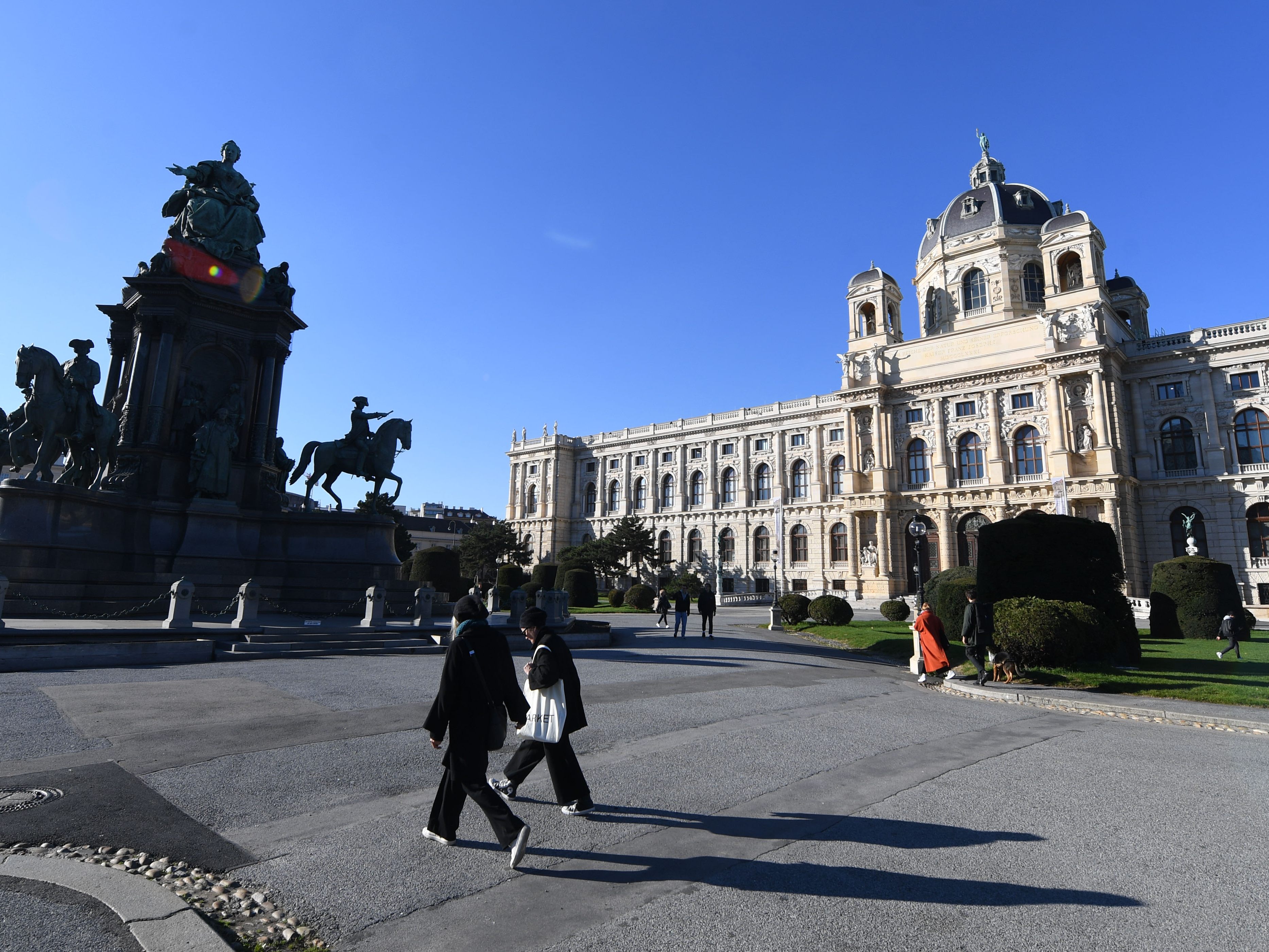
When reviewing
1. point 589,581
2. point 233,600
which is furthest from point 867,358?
point 233,600

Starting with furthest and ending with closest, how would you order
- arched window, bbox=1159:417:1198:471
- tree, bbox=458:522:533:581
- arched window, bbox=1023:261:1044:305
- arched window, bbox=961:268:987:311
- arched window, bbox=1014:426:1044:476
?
1. tree, bbox=458:522:533:581
2. arched window, bbox=961:268:987:311
3. arched window, bbox=1023:261:1044:305
4. arched window, bbox=1014:426:1044:476
5. arched window, bbox=1159:417:1198:471

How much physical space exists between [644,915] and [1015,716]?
337 inches

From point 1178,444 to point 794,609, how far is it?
3185 cm

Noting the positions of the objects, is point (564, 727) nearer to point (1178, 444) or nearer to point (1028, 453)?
point (1028, 453)

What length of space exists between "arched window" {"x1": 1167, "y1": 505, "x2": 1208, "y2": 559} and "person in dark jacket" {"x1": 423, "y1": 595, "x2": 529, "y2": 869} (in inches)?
1972

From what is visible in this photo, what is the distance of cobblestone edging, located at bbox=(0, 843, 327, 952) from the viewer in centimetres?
323

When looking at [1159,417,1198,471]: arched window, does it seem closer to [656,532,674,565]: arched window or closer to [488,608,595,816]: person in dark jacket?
[656,532,674,565]: arched window

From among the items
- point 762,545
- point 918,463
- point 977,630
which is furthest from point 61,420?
point 762,545

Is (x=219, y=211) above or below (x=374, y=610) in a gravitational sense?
above

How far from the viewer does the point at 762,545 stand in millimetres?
66000

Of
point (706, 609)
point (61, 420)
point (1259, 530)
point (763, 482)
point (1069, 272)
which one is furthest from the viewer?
point (763, 482)

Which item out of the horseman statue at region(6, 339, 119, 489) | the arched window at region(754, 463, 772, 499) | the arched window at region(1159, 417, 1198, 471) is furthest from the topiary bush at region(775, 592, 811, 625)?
the arched window at region(754, 463, 772, 499)

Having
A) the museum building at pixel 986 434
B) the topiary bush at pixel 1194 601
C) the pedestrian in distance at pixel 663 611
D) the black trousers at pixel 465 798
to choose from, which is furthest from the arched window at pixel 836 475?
the black trousers at pixel 465 798

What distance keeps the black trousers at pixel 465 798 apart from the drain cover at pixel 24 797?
2939mm
